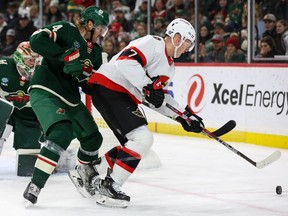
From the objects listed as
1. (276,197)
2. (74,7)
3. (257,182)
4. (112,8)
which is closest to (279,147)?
(257,182)

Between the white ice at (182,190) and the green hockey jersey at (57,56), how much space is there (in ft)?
2.08

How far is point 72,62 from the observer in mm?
4531

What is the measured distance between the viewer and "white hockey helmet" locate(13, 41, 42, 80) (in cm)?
556

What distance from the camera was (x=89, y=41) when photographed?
488 centimetres

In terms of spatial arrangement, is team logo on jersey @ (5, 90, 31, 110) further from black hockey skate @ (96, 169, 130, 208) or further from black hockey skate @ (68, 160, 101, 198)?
black hockey skate @ (96, 169, 130, 208)

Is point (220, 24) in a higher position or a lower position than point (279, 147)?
higher

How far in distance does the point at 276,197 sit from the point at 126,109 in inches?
42.8

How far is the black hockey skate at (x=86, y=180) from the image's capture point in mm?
4820

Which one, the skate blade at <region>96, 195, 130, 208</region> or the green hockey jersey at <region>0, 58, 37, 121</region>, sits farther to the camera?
the green hockey jersey at <region>0, 58, 37, 121</region>

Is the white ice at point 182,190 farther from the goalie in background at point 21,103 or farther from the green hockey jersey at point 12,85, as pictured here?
the green hockey jersey at point 12,85

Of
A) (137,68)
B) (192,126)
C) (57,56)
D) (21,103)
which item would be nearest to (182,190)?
(192,126)

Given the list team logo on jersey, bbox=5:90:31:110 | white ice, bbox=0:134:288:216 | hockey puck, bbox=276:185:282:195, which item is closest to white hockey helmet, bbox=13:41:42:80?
team logo on jersey, bbox=5:90:31:110

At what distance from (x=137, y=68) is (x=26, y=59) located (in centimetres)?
140

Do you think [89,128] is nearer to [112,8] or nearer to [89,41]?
[89,41]
